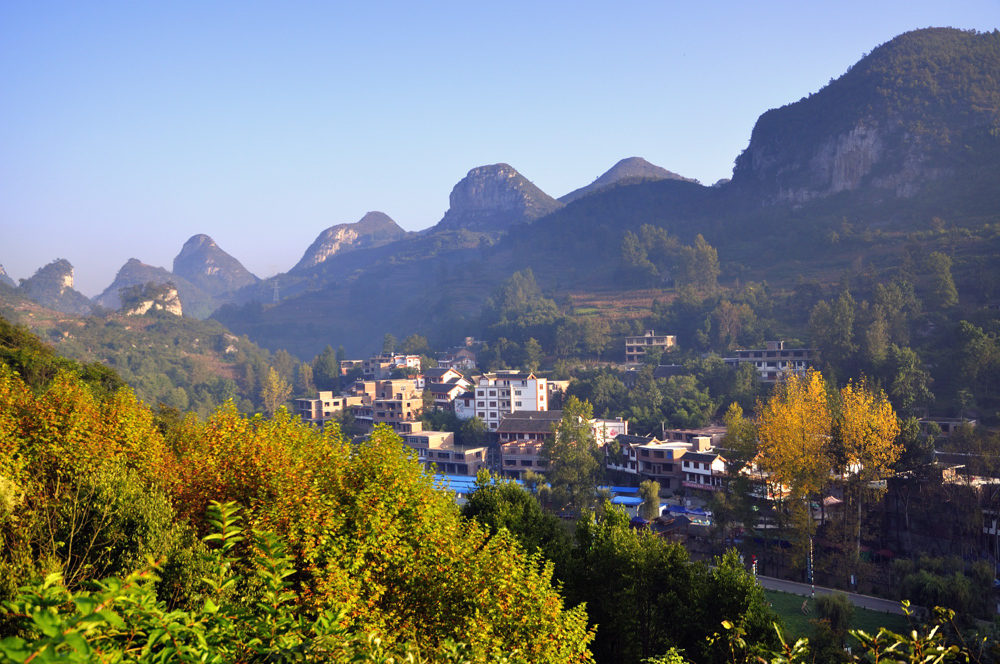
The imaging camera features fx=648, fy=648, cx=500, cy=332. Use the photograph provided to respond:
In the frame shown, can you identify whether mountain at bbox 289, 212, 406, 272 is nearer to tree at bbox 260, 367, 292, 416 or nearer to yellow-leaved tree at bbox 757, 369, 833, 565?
tree at bbox 260, 367, 292, 416

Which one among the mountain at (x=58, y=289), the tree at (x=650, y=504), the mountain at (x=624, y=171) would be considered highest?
the mountain at (x=624, y=171)

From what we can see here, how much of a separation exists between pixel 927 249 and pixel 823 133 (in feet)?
92.7

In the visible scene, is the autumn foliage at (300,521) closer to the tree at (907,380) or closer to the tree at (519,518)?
the tree at (519,518)

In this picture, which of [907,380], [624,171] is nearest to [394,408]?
[907,380]

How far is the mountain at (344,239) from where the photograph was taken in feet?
609

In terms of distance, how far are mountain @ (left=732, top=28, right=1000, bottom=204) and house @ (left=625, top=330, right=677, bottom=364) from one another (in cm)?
2678

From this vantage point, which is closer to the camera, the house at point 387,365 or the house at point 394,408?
the house at point 394,408

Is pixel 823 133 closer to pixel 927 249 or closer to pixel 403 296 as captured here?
pixel 927 249

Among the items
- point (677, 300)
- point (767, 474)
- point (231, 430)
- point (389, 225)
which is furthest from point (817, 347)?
point (389, 225)

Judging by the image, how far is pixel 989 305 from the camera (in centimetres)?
3309

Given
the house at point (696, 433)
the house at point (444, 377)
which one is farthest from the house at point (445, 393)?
the house at point (696, 433)

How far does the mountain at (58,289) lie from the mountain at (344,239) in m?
64.6

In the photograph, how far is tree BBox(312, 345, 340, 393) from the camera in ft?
157

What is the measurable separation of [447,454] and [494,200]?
107 meters
